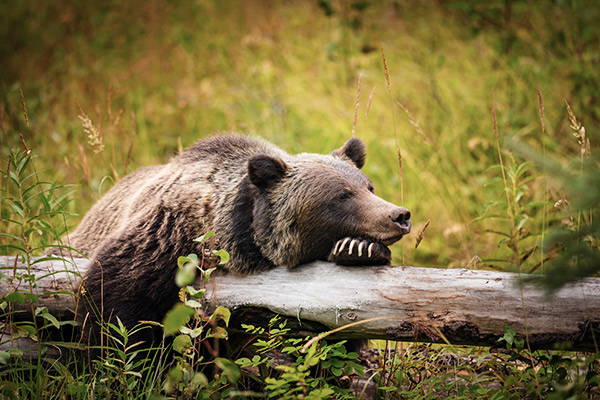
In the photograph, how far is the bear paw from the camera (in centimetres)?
322

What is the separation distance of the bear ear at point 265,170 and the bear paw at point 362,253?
2.43 ft

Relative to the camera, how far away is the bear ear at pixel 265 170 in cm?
367

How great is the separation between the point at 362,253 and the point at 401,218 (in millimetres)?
327

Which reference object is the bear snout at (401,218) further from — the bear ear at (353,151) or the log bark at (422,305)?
the bear ear at (353,151)

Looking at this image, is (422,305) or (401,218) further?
(401,218)

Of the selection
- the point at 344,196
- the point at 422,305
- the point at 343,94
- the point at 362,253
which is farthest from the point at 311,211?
the point at 343,94

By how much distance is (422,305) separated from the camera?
288cm

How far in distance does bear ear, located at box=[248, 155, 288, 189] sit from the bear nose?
0.90 meters

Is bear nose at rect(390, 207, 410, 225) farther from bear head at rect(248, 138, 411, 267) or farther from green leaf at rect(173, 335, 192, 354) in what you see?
green leaf at rect(173, 335, 192, 354)

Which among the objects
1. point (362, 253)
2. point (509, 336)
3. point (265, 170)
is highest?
point (265, 170)

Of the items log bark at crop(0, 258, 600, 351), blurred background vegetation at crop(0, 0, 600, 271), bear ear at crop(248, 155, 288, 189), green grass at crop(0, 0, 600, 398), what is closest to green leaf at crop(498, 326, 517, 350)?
log bark at crop(0, 258, 600, 351)

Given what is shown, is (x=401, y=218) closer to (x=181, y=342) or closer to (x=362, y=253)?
(x=362, y=253)

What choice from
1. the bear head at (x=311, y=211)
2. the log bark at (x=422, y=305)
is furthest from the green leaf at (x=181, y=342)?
the bear head at (x=311, y=211)

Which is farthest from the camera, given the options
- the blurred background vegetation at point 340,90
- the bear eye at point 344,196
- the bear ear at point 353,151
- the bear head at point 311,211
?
the blurred background vegetation at point 340,90
